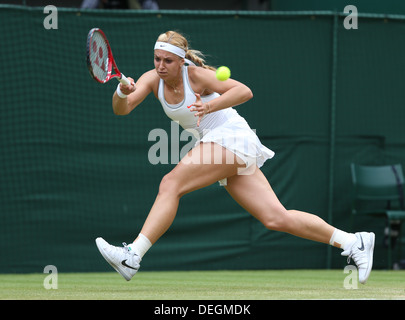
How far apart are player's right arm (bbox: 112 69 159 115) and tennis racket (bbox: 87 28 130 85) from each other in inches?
3.2

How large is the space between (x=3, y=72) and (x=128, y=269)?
3563mm

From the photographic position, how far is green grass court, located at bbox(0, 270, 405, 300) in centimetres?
482

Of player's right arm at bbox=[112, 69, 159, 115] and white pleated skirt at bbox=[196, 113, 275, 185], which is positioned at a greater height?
player's right arm at bbox=[112, 69, 159, 115]

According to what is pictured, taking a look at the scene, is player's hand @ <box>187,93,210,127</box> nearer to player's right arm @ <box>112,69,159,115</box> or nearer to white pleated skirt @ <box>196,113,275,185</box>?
white pleated skirt @ <box>196,113,275,185</box>

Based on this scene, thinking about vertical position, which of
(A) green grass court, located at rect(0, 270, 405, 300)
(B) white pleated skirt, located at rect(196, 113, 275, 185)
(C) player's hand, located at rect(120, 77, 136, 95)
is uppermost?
(C) player's hand, located at rect(120, 77, 136, 95)

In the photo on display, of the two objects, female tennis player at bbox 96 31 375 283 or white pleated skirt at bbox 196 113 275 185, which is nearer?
female tennis player at bbox 96 31 375 283

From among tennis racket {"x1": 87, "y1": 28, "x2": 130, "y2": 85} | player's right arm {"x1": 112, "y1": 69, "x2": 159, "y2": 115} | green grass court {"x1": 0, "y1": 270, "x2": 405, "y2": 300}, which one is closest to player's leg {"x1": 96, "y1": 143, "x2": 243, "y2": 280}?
green grass court {"x1": 0, "y1": 270, "x2": 405, "y2": 300}

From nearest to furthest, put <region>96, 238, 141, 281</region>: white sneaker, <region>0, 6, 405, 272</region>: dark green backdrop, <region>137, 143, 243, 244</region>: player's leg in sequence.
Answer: <region>96, 238, 141, 281</region>: white sneaker → <region>137, 143, 243, 244</region>: player's leg → <region>0, 6, 405, 272</region>: dark green backdrop

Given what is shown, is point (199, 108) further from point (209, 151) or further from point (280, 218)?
point (280, 218)

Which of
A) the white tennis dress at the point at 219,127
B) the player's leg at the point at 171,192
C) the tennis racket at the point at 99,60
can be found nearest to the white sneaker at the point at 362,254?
the white tennis dress at the point at 219,127

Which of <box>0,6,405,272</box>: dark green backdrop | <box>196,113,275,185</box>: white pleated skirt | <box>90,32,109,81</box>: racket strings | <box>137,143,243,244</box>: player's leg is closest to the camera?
<box>137,143,243,244</box>: player's leg

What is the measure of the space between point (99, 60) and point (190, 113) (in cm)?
66

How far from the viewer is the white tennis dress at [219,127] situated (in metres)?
4.91

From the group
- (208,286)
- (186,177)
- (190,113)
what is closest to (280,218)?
→ (186,177)
